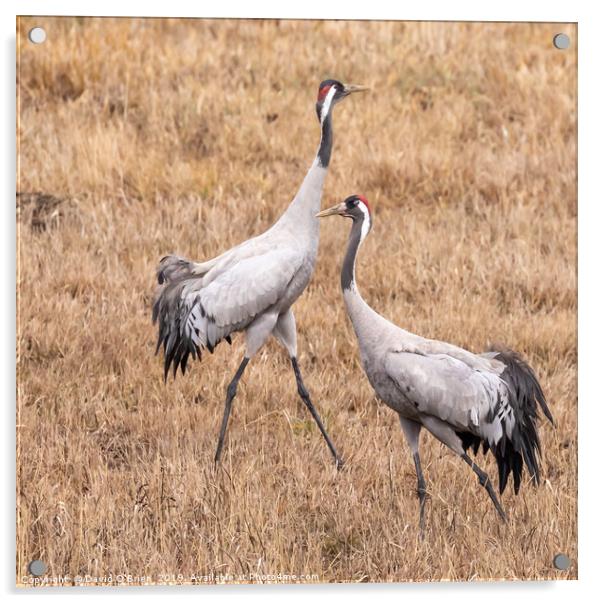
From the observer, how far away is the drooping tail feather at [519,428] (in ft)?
14.1

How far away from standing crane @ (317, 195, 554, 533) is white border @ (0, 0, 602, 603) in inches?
10.8

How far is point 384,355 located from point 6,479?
1.30 meters

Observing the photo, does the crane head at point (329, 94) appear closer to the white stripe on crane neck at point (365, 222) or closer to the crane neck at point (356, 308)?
the white stripe on crane neck at point (365, 222)

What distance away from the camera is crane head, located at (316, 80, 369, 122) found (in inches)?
179

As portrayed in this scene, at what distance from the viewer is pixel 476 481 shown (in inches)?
174

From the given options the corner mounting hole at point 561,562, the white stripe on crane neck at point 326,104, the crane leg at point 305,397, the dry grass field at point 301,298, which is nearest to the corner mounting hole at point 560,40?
the dry grass field at point 301,298

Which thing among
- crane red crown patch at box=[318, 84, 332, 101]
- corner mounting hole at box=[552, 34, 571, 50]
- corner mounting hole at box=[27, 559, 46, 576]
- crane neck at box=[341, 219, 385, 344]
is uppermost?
corner mounting hole at box=[552, 34, 571, 50]

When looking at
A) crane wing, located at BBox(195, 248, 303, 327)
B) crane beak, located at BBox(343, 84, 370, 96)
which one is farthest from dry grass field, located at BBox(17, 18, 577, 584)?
crane wing, located at BBox(195, 248, 303, 327)

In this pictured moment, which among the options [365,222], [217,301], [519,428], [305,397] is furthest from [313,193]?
[519,428]

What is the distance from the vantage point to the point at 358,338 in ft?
13.8

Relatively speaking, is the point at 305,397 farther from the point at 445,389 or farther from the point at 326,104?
the point at 326,104

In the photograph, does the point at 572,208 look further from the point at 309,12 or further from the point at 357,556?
the point at 357,556

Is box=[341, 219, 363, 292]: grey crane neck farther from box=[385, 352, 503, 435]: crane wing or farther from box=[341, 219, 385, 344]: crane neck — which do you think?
box=[385, 352, 503, 435]: crane wing
